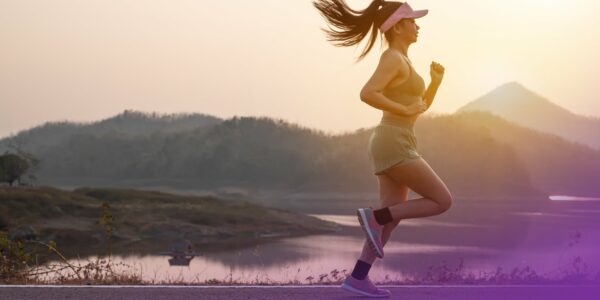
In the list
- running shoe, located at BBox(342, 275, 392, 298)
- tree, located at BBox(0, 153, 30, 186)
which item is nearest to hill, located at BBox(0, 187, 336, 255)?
tree, located at BBox(0, 153, 30, 186)

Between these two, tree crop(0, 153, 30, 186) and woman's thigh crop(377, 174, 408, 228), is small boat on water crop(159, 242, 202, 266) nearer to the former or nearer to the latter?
tree crop(0, 153, 30, 186)

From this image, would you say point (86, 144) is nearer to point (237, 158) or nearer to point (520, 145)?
point (237, 158)

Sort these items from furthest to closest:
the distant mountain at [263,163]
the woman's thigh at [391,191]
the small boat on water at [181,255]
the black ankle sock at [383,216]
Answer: the distant mountain at [263,163] < the small boat on water at [181,255] < the woman's thigh at [391,191] < the black ankle sock at [383,216]

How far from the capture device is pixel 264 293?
6.96 metres

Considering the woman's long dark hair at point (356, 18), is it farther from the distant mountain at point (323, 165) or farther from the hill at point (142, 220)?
the distant mountain at point (323, 165)

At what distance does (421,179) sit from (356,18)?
1472 mm

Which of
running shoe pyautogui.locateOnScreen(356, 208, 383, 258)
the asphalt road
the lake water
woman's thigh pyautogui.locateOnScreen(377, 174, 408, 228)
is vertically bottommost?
the lake water

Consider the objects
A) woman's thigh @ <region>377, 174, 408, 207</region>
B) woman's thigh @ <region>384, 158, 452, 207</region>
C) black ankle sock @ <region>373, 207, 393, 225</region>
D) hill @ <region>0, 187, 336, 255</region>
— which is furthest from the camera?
hill @ <region>0, 187, 336, 255</region>

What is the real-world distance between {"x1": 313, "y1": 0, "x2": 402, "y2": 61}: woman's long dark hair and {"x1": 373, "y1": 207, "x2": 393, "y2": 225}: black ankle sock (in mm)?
A: 1302

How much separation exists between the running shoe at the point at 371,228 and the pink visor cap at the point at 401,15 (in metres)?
1.50

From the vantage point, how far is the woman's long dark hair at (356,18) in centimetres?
680

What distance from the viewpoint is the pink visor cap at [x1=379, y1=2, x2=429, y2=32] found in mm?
6633

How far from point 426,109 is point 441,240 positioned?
184 feet

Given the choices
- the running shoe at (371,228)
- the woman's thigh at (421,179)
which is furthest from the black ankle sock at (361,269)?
the woman's thigh at (421,179)
